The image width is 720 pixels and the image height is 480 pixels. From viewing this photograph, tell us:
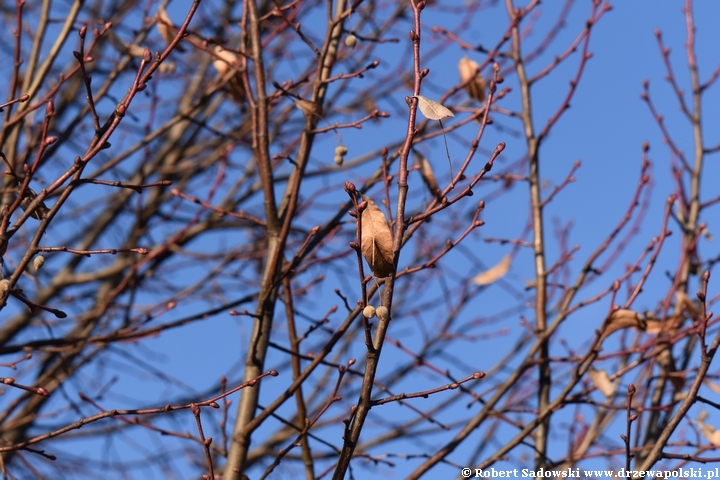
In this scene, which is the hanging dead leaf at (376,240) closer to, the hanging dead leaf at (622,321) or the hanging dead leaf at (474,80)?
the hanging dead leaf at (622,321)

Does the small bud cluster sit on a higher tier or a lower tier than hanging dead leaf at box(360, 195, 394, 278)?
higher

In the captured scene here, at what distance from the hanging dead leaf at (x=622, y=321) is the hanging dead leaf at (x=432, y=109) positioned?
4.39 ft

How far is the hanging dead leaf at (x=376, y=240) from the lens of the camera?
1.36m

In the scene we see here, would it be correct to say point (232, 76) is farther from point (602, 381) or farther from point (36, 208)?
point (602, 381)

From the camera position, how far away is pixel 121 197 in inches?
184

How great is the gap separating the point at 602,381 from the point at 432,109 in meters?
1.50

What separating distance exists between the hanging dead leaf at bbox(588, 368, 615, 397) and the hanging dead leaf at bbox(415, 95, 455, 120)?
147 cm

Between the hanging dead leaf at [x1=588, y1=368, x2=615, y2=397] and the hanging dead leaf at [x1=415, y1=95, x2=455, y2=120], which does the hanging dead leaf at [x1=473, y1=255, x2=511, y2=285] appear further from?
the hanging dead leaf at [x1=415, y1=95, x2=455, y2=120]

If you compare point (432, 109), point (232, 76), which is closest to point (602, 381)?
point (432, 109)

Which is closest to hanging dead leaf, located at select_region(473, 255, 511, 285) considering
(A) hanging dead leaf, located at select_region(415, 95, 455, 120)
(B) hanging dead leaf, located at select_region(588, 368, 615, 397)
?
(B) hanging dead leaf, located at select_region(588, 368, 615, 397)

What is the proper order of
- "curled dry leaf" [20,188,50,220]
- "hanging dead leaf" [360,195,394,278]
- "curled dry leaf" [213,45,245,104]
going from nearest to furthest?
"hanging dead leaf" [360,195,394,278]
"curled dry leaf" [20,188,50,220]
"curled dry leaf" [213,45,245,104]

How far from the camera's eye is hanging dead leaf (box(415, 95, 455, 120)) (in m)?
1.37

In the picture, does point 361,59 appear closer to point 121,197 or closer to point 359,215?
point 121,197

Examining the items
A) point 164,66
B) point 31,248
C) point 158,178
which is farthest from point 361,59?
point 31,248
